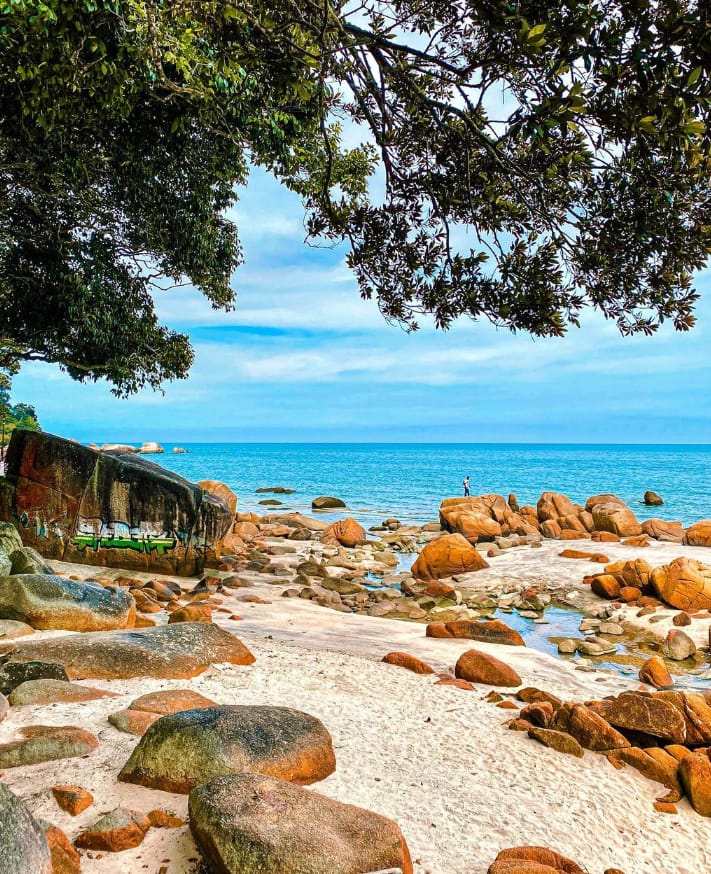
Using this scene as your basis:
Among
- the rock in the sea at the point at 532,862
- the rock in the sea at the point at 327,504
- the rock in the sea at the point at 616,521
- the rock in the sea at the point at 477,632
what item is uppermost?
the rock in the sea at the point at 532,862

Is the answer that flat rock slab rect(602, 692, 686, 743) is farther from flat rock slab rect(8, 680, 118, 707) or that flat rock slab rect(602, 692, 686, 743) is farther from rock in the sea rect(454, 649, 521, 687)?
flat rock slab rect(8, 680, 118, 707)

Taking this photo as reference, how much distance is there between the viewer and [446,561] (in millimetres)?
17422

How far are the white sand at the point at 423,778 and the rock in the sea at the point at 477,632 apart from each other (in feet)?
7.55

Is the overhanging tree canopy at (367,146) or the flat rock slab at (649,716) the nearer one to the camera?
the overhanging tree canopy at (367,146)

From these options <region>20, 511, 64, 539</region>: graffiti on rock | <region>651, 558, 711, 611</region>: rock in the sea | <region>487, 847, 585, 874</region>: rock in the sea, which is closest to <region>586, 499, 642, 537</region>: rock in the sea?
<region>651, 558, 711, 611</region>: rock in the sea

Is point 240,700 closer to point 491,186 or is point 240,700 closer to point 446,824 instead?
point 446,824

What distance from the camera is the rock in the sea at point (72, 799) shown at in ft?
11.8

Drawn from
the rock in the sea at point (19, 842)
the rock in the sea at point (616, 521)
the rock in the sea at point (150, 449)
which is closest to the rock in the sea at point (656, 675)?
the rock in the sea at point (19, 842)

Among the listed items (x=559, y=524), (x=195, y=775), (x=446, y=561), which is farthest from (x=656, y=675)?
(x=559, y=524)

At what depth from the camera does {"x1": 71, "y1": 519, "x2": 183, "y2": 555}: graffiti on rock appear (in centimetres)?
1255

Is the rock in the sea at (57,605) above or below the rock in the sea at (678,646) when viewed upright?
above

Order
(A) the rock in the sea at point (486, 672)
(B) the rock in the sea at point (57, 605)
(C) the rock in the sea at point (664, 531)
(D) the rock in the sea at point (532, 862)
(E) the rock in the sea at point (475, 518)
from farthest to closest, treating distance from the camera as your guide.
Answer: (E) the rock in the sea at point (475, 518) < (C) the rock in the sea at point (664, 531) < (A) the rock in the sea at point (486, 672) < (B) the rock in the sea at point (57, 605) < (D) the rock in the sea at point (532, 862)

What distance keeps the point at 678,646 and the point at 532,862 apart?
337 inches

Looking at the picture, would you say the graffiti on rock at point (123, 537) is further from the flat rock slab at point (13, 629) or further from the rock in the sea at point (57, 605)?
the flat rock slab at point (13, 629)
